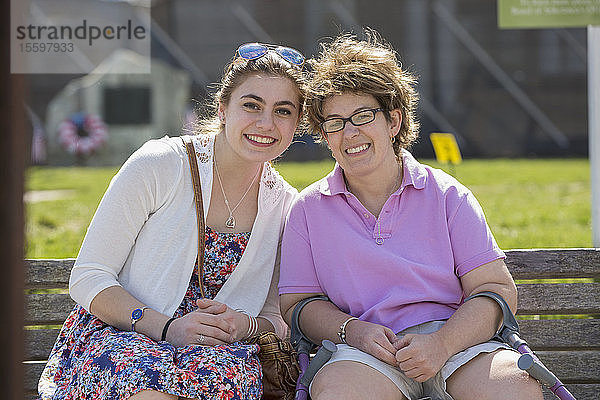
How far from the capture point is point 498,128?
15.5 meters

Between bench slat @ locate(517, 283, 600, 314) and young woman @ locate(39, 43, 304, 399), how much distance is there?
92 centimetres

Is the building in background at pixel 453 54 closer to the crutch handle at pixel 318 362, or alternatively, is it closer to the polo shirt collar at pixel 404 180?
the polo shirt collar at pixel 404 180

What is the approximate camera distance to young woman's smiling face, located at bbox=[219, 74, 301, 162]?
9.45 feet

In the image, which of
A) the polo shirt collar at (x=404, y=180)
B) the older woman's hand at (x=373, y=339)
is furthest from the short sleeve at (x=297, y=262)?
the older woman's hand at (x=373, y=339)

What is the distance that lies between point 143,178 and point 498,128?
13.5 m

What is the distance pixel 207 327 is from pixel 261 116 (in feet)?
2.51

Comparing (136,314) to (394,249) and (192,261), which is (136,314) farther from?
(394,249)

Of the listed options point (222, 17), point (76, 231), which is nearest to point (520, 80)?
point (222, 17)

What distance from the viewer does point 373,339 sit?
2535 millimetres

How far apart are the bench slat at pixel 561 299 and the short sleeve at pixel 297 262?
83 cm

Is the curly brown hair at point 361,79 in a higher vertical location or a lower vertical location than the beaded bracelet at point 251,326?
higher

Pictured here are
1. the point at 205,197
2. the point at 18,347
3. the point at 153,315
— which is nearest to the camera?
the point at 18,347

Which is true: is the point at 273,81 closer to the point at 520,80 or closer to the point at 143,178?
the point at 143,178

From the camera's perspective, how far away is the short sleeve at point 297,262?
109 inches
